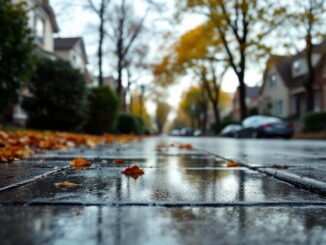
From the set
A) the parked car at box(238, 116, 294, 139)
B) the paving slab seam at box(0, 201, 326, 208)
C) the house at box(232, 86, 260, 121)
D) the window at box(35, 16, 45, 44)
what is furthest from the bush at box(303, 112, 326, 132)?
the house at box(232, 86, 260, 121)

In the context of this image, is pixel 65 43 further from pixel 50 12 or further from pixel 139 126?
pixel 139 126

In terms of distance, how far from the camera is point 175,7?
25516 millimetres

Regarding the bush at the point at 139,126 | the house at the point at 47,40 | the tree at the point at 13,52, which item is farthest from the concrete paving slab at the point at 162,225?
the bush at the point at 139,126

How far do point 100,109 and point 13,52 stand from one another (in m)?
9.01

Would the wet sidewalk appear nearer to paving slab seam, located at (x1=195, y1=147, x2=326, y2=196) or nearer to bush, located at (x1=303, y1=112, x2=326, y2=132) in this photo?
paving slab seam, located at (x1=195, y1=147, x2=326, y2=196)

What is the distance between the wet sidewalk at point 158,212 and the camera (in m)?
1.21

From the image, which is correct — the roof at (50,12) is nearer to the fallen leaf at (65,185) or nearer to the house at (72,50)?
the house at (72,50)

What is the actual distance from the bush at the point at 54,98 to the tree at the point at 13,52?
5103mm

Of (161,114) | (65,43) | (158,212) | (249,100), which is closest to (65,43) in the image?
(65,43)

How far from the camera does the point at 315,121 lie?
2294 centimetres

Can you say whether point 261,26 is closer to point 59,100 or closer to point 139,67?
point 59,100

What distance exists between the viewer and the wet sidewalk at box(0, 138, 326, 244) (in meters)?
1.21

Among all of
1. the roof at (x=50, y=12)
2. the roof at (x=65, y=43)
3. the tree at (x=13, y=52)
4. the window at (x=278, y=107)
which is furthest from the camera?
the window at (x=278, y=107)

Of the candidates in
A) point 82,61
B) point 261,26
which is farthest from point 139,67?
point 261,26
